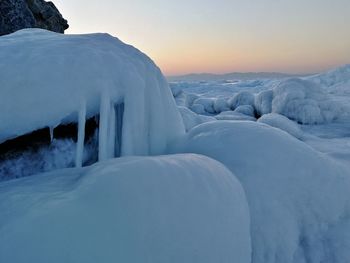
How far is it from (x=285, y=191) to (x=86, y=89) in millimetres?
1517

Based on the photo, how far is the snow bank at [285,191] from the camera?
2.19 metres

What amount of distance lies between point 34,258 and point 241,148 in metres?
1.74

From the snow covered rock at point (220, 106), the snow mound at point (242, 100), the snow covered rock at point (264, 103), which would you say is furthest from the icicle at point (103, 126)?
the snow covered rock at point (220, 106)

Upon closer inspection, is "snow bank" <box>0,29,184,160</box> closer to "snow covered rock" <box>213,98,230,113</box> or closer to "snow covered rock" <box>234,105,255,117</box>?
"snow covered rock" <box>234,105,255,117</box>

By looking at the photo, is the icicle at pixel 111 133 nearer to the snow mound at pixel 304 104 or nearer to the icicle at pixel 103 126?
the icicle at pixel 103 126

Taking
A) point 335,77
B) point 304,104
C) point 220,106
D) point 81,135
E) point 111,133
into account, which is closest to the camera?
point 81,135

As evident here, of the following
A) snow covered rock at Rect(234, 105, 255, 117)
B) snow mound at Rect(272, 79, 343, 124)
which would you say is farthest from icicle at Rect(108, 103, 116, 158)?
snow covered rock at Rect(234, 105, 255, 117)

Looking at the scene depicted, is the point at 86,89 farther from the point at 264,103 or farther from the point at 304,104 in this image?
the point at 264,103

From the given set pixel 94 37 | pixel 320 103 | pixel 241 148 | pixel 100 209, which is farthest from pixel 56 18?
pixel 100 209

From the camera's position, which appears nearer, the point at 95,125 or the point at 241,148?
the point at 95,125

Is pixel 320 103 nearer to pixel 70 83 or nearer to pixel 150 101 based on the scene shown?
pixel 150 101

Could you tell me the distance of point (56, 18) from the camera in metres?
11.3

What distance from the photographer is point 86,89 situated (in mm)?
2113

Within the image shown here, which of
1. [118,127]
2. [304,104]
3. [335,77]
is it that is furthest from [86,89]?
[335,77]
